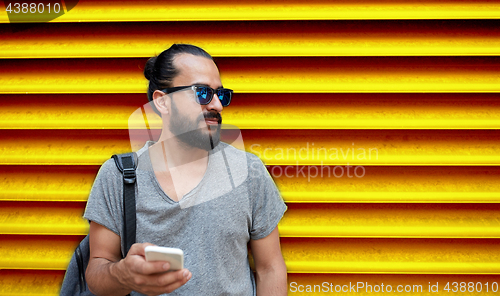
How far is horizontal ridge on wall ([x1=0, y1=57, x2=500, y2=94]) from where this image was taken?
1822 mm

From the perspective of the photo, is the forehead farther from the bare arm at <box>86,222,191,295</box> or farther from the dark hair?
the bare arm at <box>86,222,191,295</box>

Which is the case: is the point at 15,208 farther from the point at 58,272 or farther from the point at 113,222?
the point at 113,222

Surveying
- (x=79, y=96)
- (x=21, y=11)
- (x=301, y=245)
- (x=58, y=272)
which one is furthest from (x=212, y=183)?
(x=21, y=11)

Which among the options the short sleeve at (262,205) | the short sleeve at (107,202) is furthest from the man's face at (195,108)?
the short sleeve at (107,202)

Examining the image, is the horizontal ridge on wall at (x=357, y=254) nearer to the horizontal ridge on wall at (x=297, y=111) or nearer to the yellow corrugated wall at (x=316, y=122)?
the yellow corrugated wall at (x=316, y=122)

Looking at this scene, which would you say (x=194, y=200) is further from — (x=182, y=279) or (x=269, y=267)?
(x=269, y=267)

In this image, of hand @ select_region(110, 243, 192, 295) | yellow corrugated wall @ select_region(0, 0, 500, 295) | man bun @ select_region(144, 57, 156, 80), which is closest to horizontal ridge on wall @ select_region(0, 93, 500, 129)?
yellow corrugated wall @ select_region(0, 0, 500, 295)

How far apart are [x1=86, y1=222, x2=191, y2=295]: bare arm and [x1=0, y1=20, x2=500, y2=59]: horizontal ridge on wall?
1.06 metres

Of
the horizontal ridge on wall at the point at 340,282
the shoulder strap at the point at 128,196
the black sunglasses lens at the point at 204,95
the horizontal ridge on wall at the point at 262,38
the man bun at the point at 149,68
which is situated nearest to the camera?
the shoulder strap at the point at 128,196

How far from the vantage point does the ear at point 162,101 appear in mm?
1606

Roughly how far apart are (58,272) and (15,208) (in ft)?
1.61

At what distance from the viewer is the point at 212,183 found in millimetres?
1573

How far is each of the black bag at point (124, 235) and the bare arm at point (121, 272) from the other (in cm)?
9

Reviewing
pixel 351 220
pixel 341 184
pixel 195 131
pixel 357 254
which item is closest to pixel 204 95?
pixel 195 131
